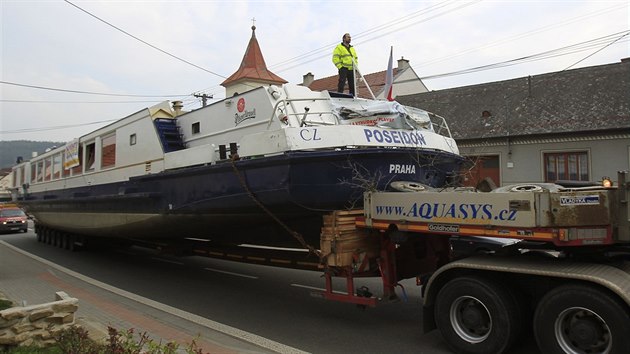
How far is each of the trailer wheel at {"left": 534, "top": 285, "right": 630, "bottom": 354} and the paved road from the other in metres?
0.63

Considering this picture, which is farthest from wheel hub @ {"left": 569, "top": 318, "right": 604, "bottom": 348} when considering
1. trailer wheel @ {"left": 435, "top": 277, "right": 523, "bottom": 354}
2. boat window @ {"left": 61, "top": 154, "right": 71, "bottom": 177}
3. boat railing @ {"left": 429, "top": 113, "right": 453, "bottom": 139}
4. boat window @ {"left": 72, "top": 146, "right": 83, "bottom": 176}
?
boat window @ {"left": 61, "top": 154, "right": 71, "bottom": 177}

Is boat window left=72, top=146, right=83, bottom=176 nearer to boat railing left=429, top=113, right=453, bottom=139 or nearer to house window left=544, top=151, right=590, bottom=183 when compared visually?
boat railing left=429, top=113, right=453, bottom=139

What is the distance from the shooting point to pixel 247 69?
45.4m

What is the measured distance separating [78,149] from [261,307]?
786 centimetres

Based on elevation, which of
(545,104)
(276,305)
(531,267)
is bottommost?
(276,305)

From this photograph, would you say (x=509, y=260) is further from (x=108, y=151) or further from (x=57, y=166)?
(x=57, y=166)

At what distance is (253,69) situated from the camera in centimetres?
4525

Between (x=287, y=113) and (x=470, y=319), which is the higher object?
(x=287, y=113)

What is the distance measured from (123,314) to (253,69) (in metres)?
40.5

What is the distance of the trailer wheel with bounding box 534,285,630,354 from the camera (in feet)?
12.1

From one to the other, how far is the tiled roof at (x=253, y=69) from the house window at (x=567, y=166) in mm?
26926

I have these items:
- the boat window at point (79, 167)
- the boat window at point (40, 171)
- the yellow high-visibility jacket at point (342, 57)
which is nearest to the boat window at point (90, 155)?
the boat window at point (79, 167)

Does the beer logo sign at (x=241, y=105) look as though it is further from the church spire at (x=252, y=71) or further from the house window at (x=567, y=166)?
the church spire at (x=252, y=71)

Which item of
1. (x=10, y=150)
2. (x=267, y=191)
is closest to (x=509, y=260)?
(x=267, y=191)
